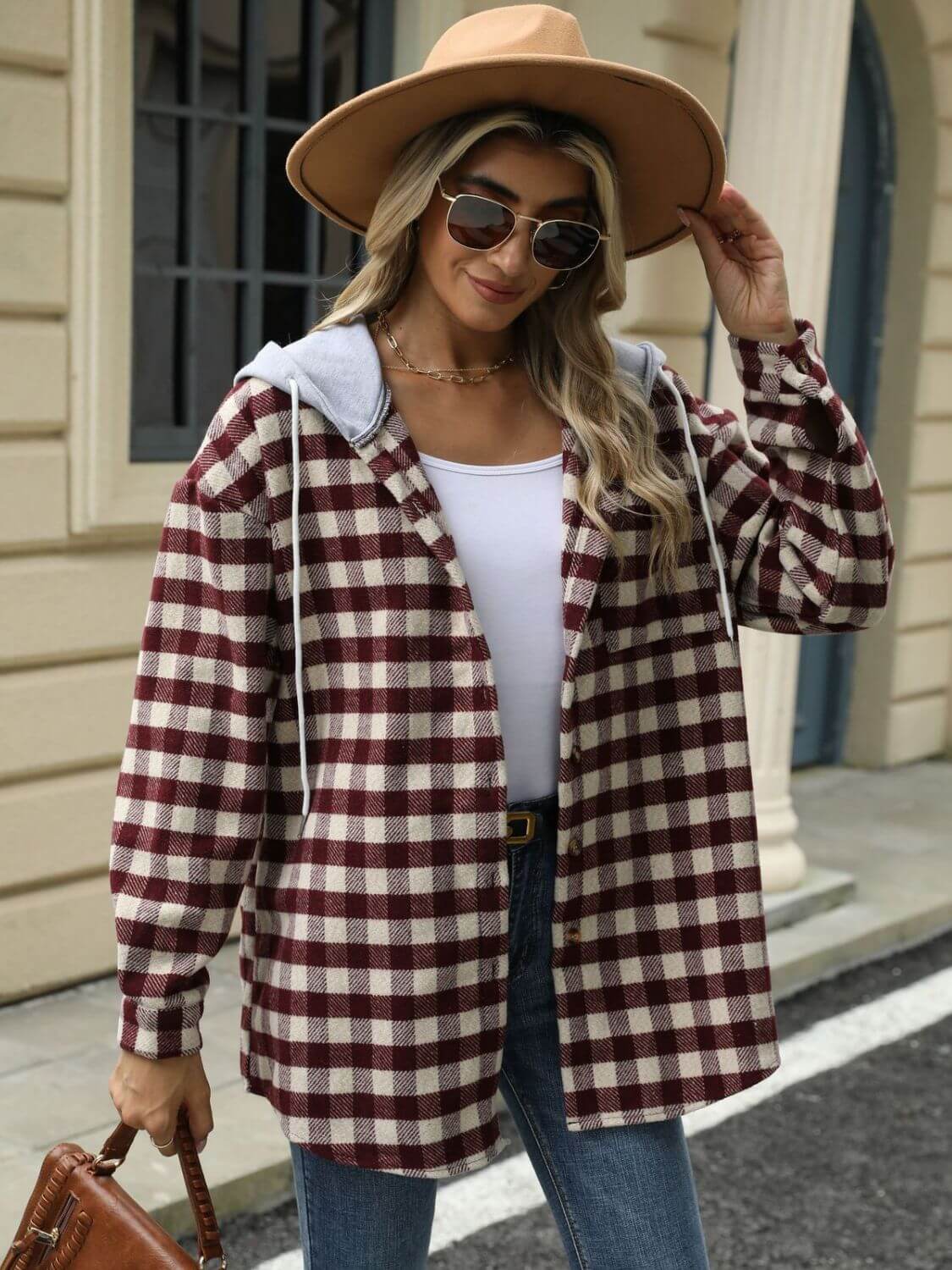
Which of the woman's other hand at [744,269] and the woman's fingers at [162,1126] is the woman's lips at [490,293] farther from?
the woman's fingers at [162,1126]

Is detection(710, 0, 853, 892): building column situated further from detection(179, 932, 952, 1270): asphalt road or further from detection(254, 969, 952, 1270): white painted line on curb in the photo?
detection(179, 932, 952, 1270): asphalt road

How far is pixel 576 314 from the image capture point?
82.4 inches

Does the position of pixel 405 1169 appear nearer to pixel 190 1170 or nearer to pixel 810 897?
pixel 190 1170

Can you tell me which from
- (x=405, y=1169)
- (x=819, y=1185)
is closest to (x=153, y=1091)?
(x=405, y=1169)

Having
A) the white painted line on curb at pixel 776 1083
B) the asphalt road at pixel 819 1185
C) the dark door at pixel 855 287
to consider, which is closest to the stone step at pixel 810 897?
the white painted line on curb at pixel 776 1083

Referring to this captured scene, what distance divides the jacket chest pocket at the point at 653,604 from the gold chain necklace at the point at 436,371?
30 centimetres

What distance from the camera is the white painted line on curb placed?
350 centimetres

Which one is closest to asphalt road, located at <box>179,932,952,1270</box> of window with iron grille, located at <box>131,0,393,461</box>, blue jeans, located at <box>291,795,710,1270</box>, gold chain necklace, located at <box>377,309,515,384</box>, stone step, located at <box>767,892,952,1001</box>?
stone step, located at <box>767,892,952,1001</box>

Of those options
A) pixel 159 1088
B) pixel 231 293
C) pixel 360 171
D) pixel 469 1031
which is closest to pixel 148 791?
pixel 159 1088

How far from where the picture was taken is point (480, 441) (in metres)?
1.99

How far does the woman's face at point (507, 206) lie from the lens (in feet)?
6.32

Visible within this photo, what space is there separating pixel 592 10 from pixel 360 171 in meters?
3.77

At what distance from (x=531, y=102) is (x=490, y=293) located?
223 mm

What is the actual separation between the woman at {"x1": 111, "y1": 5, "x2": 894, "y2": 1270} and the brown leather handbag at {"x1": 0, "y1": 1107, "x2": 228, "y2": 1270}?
0.07m
